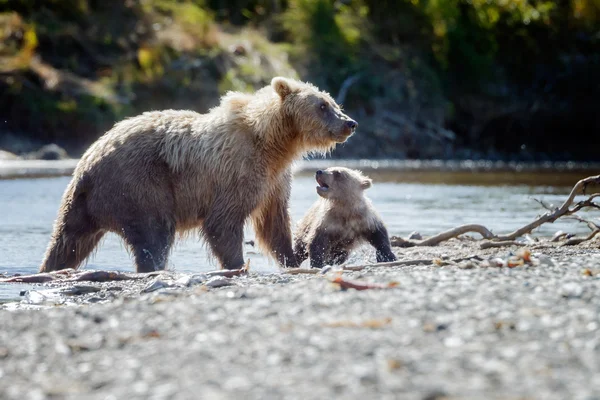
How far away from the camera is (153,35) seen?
33.8 meters

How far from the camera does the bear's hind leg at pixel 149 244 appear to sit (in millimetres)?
8922

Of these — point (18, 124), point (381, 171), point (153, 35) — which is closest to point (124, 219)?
point (381, 171)

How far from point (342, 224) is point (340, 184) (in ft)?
1.38

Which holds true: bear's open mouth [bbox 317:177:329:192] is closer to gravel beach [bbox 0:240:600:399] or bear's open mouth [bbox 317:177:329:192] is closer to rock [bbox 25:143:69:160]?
gravel beach [bbox 0:240:600:399]

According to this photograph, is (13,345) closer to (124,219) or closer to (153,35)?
(124,219)

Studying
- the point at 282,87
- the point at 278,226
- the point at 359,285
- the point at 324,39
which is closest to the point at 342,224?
the point at 278,226

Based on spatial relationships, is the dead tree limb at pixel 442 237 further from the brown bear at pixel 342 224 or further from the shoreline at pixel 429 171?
the shoreline at pixel 429 171

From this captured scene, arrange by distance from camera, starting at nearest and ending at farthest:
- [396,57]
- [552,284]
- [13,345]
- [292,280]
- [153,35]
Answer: [13,345]
[552,284]
[292,280]
[153,35]
[396,57]

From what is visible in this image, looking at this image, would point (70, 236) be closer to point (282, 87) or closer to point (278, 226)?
point (278, 226)

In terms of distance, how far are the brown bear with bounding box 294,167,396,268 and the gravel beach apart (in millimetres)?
3118

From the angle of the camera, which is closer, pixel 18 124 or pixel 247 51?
pixel 18 124

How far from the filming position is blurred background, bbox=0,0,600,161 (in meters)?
29.5

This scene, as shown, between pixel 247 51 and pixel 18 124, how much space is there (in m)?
9.33

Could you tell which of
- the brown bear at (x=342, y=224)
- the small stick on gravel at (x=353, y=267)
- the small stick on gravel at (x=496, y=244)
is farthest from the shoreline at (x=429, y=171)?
the small stick on gravel at (x=353, y=267)
